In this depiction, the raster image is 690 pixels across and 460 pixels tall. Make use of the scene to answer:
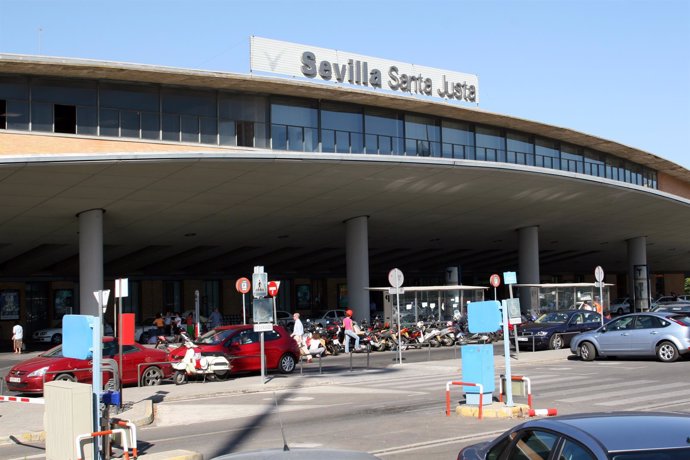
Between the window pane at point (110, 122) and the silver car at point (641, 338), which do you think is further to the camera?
the window pane at point (110, 122)

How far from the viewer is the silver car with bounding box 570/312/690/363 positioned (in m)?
22.9

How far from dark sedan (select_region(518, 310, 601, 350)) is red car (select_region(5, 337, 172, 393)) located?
1403cm

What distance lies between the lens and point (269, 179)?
3189 cm

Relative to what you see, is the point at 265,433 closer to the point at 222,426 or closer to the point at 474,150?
the point at 222,426

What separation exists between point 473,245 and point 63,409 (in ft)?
164

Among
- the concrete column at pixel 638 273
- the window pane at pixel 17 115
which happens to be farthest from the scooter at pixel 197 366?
the concrete column at pixel 638 273

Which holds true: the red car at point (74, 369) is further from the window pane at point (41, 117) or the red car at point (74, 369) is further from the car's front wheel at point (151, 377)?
the window pane at point (41, 117)

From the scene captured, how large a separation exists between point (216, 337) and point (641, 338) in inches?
485

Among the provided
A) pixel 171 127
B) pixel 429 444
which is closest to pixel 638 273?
pixel 171 127

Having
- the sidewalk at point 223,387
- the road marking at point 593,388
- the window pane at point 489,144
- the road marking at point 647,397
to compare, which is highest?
the window pane at point 489,144

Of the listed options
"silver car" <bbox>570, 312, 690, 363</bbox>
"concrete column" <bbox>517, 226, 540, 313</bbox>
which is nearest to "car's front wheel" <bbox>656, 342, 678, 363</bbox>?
"silver car" <bbox>570, 312, 690, 363</bbox>

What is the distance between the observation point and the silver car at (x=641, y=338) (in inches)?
900

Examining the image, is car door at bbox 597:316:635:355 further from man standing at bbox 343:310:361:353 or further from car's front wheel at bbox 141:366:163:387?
car's front wheel at bbox 141:366:163:387

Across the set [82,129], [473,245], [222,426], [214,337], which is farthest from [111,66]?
[473,245]
